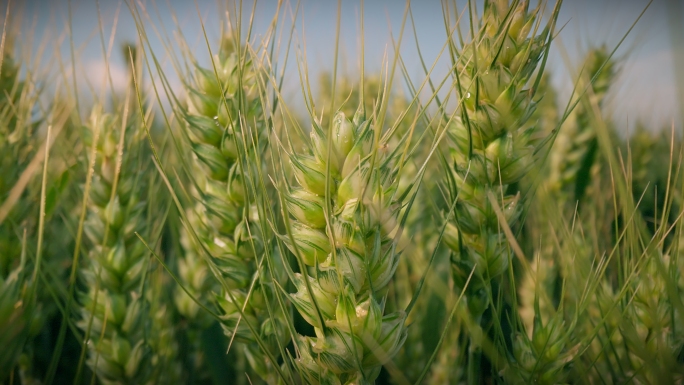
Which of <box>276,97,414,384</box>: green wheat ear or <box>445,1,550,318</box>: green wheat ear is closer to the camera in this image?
<box>276,97,414,384</box>: green wheat ear

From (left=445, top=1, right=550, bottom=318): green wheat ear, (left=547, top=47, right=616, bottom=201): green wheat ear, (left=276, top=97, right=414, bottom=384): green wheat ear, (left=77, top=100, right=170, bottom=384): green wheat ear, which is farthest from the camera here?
(left=547, top=47, right=616, bottom=201): green wheat ear

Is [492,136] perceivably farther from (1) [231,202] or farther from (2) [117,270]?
(2) [117,270]

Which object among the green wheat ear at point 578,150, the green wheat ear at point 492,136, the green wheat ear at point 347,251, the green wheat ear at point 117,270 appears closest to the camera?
the green wheat ear at point 347,251

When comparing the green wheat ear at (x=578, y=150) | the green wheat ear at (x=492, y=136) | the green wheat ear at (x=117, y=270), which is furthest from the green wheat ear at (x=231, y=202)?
the green wheat ear at (x=578, y=150)

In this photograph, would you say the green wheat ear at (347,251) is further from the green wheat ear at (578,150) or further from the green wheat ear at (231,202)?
the green wheat ear at (578,150)

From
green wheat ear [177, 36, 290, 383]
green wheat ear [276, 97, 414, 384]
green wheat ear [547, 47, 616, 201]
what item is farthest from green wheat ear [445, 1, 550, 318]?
green wheat ear [547, 47, 616, 201]

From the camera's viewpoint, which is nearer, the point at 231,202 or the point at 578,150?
the point at 231,202

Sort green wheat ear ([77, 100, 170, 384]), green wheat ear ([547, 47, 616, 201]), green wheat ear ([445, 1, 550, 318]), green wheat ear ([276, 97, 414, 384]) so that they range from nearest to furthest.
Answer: green wheat ear ([276, 97, 414, 384])
green wheat ear ([445, 1, 550, 318])
green wheat ear ([77, 100, 170, 384])
green wheat ear ([547, 47, 616, 201])

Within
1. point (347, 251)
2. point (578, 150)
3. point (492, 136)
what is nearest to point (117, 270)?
point (347, 251)

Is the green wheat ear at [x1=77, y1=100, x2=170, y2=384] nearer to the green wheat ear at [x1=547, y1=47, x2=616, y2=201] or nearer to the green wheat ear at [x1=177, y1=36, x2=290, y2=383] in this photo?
the green wheat ear at [x1=177, y1=36, x2=290, y2=383]

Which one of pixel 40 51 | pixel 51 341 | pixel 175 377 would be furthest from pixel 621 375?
pixel 40 51

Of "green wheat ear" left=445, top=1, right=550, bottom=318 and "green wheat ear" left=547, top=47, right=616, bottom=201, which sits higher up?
"green wheat ear" left=445, top=1, right=550, bottom=318

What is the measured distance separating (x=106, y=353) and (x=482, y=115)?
0.85m

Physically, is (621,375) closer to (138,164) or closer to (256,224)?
(256,224)
